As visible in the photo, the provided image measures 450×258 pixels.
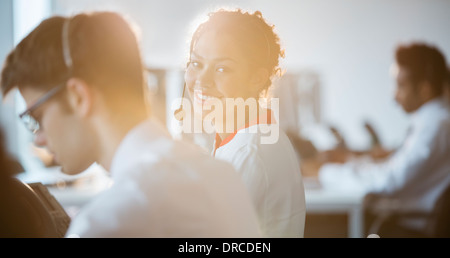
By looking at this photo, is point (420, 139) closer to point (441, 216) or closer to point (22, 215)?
point (441, 216)

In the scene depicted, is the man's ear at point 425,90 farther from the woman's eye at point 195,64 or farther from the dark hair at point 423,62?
the woman's eye at point 195,64

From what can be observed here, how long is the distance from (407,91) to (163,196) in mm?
2106

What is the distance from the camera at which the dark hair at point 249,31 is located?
958mm

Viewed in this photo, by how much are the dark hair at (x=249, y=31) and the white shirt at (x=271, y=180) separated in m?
0.17

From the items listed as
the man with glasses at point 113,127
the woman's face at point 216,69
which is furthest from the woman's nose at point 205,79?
the man with glasses at point 113,127

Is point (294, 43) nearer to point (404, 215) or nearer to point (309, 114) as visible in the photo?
point (309, 114)

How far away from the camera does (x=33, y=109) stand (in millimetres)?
676

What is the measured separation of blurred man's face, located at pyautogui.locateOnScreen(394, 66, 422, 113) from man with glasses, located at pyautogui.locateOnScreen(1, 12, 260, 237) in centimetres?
193

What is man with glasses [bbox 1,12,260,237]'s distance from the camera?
0.60m

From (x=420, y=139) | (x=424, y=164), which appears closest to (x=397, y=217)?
(x=424, y=164)

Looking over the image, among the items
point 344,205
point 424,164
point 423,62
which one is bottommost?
point 344,205

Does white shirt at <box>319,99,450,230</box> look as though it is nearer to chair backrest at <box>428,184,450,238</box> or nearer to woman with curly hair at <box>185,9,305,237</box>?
chair backrest at <box>428,184,450,238</box>

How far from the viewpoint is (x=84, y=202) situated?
2.60 m
